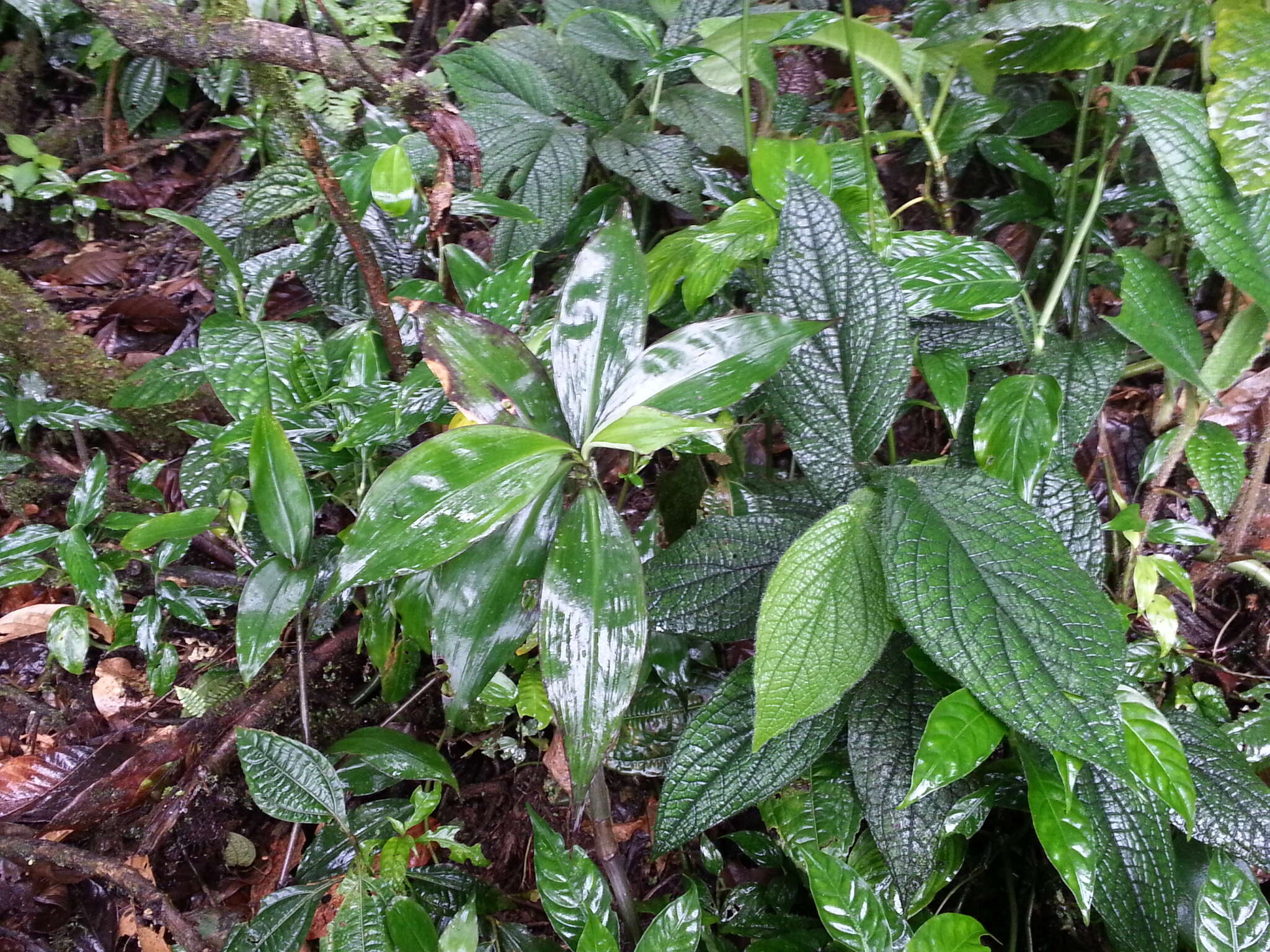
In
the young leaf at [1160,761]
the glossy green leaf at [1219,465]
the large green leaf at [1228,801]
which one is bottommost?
the large green leaf at [1228,801]

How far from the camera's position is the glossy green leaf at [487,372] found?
0.79m

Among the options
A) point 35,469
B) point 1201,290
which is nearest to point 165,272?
point 35,469

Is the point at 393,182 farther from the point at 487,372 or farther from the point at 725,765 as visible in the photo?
the point at 725,765

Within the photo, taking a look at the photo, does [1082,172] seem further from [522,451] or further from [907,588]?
[522,451]

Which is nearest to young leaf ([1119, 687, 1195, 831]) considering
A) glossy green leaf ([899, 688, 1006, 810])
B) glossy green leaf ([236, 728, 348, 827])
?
glossy green leaf ([899, 688, 1006, 810])

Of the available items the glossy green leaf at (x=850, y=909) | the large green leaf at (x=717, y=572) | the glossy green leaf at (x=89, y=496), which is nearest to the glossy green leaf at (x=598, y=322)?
the large green leaf at (x=717, y=572)

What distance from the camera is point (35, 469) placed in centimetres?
174

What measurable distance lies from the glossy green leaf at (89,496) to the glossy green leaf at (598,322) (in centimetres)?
107

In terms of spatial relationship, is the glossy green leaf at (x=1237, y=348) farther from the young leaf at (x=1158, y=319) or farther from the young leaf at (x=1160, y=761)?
the young leaf at (x=1160, y=761)

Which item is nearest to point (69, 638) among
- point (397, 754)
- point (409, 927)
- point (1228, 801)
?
point (397, 754)

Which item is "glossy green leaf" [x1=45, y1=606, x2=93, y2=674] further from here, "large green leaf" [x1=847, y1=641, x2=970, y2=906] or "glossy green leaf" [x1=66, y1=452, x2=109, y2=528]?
"large green leaf" [x1=847, y1=641, x2=970, y2=906]

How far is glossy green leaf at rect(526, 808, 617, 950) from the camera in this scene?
0.94 metres

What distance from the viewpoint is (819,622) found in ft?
2.68

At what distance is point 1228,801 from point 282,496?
1310mm
